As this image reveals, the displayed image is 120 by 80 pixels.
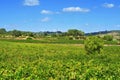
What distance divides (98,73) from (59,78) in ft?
15.6

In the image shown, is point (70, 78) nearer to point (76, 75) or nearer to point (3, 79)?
point (76, 75)

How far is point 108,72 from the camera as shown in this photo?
3309 centimetres

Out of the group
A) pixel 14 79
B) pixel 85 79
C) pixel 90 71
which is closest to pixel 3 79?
pixel 14 79

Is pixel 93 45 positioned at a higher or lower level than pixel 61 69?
higher

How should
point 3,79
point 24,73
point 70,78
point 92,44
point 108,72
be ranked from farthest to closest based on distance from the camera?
point 92,44, point 108,72, point 24,73, point 70,78, point 3,79

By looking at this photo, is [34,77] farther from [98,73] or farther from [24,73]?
[98,73]

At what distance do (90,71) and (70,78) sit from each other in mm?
3542

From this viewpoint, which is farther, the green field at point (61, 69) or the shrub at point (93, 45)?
the shrub at point (93, 45)

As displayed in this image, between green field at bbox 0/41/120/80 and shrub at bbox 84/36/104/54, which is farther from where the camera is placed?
shrub at bbox 84/36/104/54

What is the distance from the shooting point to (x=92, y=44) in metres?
69.6

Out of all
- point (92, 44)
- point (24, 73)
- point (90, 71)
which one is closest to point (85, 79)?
point (90, 71)

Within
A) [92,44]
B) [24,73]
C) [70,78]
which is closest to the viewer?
[70,78]

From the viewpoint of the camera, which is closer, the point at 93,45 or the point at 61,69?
the point at 61,69

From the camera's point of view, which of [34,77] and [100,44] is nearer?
[34,77]
